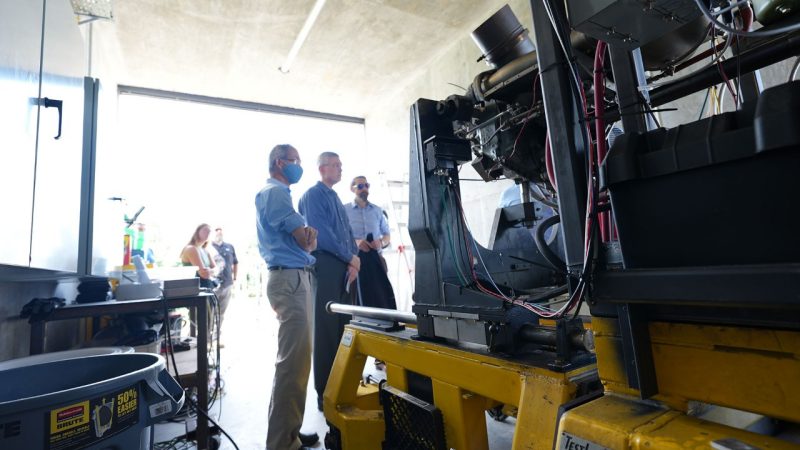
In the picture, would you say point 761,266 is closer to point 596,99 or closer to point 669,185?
point 669,185

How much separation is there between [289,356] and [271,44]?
345 centimetres

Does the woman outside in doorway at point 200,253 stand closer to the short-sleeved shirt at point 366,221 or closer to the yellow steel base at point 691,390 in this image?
the short-sleeved shirt at point 366,221

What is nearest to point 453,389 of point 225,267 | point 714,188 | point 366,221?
point 714,188

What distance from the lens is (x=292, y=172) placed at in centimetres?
213

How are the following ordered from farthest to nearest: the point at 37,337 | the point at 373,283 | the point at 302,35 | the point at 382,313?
the point at 302,35
the point at 373,283
the point at 37,337
the point at 382,313

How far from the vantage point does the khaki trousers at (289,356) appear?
1.77m

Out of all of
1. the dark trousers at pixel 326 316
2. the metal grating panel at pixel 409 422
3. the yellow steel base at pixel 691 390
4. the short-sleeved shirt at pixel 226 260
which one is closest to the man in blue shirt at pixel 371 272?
the dark trousers at pixel 326 316

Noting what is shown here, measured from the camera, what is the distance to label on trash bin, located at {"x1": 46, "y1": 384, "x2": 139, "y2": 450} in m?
0.80

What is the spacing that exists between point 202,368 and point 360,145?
467 cm

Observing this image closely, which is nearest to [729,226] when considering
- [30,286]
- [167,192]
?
[30,286]

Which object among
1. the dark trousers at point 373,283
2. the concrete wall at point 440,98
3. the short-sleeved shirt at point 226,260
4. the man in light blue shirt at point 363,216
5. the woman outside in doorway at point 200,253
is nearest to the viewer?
the dark trousers at point 373,283

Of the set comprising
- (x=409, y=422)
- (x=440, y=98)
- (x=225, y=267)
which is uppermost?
(x=440, y=98)

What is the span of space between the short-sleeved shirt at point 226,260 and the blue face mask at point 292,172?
10.1ft

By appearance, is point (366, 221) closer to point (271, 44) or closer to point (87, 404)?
point (271, 44)
